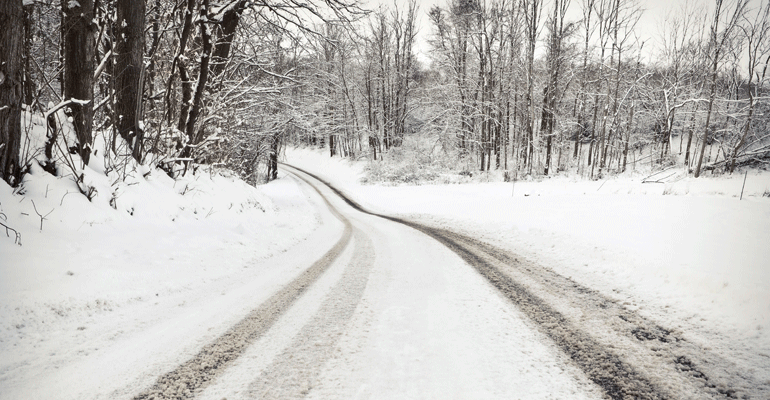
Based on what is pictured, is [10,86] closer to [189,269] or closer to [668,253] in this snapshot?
[189,269]

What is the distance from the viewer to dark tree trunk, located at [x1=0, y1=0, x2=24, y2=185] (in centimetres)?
347

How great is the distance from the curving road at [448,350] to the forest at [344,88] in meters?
3.75

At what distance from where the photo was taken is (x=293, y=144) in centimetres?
4662

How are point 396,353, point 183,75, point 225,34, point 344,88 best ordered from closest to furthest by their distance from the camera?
point 396,353 < point 183,75 < point 225,34 < point 344,88

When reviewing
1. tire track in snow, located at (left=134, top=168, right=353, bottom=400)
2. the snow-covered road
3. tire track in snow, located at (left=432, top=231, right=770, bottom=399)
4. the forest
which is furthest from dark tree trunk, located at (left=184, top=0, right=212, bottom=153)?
tire track in snow, located at (left=432, top=231, right=770, bottom=399)

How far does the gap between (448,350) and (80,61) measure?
6377 millimetres

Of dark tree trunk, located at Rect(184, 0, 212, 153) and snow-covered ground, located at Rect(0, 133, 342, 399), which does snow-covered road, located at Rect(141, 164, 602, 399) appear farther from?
dark tree trunk, located at Rect(184, 0, 212, 153)

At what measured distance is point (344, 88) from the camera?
32.4 meters

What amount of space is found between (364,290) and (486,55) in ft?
83.2

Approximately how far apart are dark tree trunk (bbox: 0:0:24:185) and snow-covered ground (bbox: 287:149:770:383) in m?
6.90

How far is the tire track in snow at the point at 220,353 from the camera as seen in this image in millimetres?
1896

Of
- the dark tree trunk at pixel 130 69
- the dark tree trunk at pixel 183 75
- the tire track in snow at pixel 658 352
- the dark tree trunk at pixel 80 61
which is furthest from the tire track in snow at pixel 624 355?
the dark tree trunk at pixel 183 75

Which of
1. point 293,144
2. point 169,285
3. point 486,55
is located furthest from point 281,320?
point 293,144

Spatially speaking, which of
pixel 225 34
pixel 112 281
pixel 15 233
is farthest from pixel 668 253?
pixel 225 34
